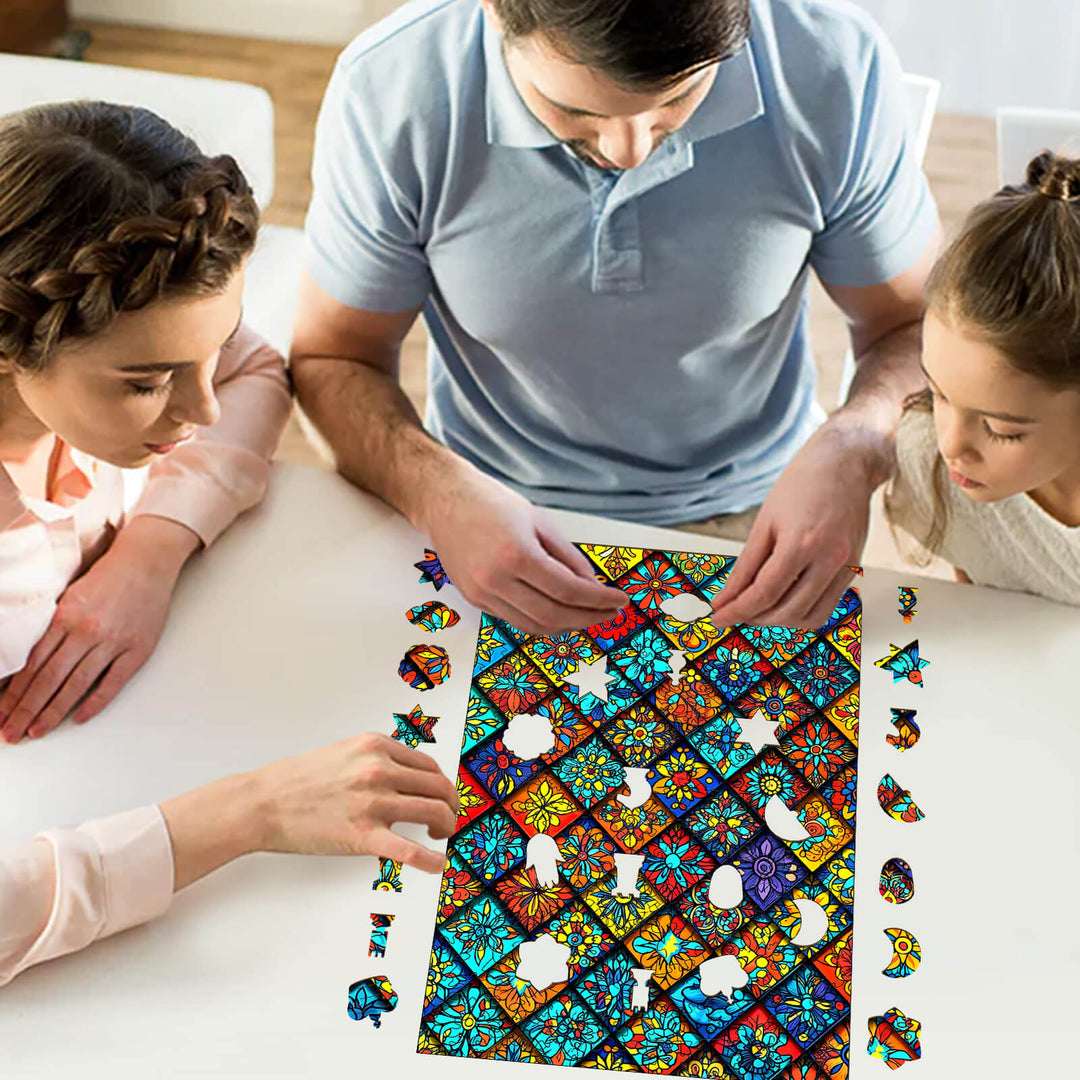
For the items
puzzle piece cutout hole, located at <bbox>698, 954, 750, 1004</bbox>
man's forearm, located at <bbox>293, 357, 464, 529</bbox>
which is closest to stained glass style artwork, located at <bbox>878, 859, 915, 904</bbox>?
puzzle piece cutout hole, located at <bbox>698, 954, 750, 1004</bbox>

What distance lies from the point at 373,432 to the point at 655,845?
19.4 inches

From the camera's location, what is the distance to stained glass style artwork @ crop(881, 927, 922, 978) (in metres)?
1.03

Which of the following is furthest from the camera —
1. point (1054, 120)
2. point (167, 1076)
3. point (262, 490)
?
point (1054, 120)

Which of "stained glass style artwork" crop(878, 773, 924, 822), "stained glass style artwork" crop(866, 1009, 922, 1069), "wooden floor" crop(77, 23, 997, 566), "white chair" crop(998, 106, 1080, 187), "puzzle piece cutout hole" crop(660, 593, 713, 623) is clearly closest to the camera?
"stained glass style artwork" crop(866, 1009, 922, 1069)

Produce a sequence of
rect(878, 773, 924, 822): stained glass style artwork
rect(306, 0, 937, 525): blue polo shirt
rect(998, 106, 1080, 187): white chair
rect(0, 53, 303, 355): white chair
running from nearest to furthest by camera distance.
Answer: rect(878, 773, 924, 822): stained glass style artwork
rect(306, 0, 937, 525): blue polo shirt
rect(998, 106, 1080, 187): white chair
rect(0, 53, 303, 355): white chair

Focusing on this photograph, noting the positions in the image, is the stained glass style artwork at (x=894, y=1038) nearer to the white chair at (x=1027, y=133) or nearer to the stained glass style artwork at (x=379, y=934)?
the stained glass style artwork at (x=379, y=934)

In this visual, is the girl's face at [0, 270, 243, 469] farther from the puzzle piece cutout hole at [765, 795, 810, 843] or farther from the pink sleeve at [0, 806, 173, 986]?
the puzzle piece cutout hole at [765, 795, 810, 843]

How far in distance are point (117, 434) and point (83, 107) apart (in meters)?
0.24

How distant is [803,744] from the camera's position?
1127 millimetres

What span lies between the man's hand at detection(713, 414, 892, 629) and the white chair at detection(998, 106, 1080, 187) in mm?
571

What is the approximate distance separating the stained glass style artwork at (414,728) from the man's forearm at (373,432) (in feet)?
0.64

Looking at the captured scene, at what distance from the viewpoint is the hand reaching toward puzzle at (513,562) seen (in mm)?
1197

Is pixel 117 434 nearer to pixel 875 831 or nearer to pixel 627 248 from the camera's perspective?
pixel 627 248

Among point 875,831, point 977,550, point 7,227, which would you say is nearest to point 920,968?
point 875,831
